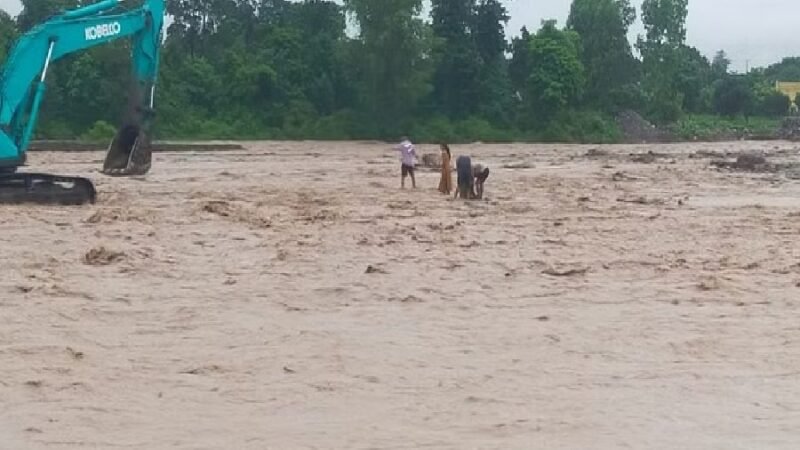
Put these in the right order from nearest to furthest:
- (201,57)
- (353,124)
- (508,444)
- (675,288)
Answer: (508,444), (675,288), (353,124), (201,57)

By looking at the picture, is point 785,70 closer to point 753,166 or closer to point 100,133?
point 100,133

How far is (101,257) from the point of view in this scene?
14.1 m

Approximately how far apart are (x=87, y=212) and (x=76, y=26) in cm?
401

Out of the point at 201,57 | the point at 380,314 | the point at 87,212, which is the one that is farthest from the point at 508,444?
the point at 201,57

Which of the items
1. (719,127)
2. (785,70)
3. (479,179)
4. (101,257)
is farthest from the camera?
(785,70)

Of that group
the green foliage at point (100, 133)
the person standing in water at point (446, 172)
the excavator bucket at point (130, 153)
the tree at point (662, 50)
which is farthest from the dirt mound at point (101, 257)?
the tree at point (662, 50)

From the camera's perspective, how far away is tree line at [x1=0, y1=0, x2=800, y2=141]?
2232 inches

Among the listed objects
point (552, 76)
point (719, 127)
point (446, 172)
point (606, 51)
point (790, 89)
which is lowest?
point (446, 172)

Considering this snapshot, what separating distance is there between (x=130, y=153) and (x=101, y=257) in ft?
26.7

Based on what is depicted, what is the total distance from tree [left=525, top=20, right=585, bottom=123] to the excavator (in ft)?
141

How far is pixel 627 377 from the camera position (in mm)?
8414

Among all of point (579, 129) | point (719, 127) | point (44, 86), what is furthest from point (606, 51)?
point (44, 86)

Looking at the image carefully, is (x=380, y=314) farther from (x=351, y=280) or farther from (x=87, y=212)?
(x=87, y=212)

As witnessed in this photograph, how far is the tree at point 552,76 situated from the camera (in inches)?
2480
